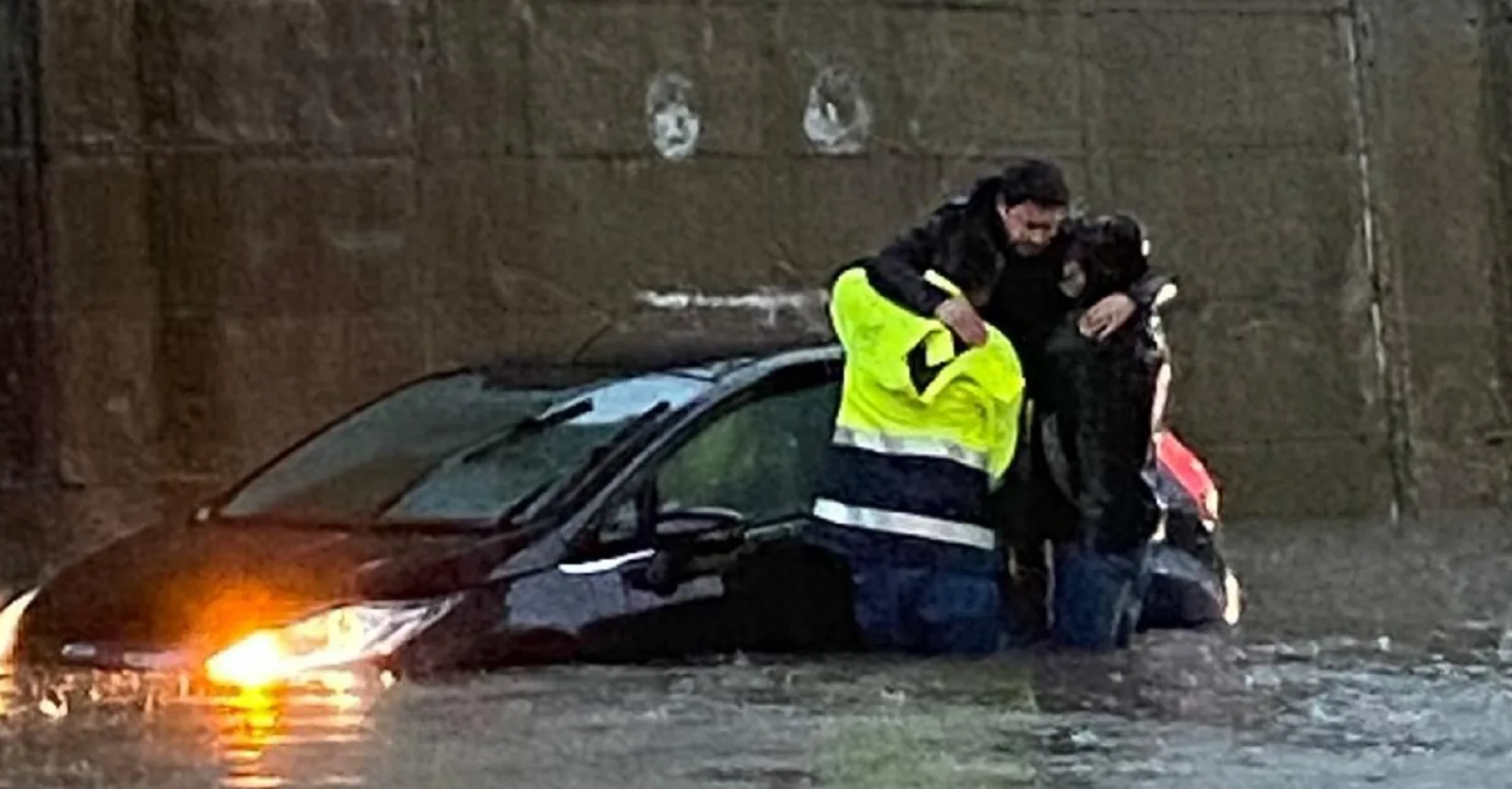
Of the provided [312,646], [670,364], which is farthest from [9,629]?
[670,364]

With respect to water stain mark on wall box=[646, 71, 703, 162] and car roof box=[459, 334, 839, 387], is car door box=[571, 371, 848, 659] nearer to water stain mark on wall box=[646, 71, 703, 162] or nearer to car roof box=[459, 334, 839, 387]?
car roof box=[459, 334, 839, 387]

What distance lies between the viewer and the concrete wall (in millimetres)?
14484

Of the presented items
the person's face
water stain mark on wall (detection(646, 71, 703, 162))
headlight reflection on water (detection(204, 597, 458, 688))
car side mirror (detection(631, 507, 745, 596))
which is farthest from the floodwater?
water stain mark on wall (detection(646, 71, 703, 162))

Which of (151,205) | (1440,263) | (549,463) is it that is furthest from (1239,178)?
(549,463)

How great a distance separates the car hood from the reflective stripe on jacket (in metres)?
1.10

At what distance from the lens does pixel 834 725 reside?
7.93 m

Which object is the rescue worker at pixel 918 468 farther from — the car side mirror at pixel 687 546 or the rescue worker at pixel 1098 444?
the car side mirror at pixel 687 546

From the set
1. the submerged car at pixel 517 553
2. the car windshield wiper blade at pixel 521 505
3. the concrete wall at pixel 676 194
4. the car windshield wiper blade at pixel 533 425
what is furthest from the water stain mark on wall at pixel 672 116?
the car windshield wiper blade at pixel 521 505

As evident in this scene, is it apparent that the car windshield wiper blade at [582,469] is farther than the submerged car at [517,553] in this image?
Yes

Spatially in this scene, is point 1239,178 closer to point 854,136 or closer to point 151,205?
point 854,136

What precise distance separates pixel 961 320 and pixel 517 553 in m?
1.36

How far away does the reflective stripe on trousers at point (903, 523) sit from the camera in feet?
30.0

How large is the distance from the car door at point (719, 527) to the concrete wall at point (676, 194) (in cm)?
435

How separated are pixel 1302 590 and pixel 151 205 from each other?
5.23m
